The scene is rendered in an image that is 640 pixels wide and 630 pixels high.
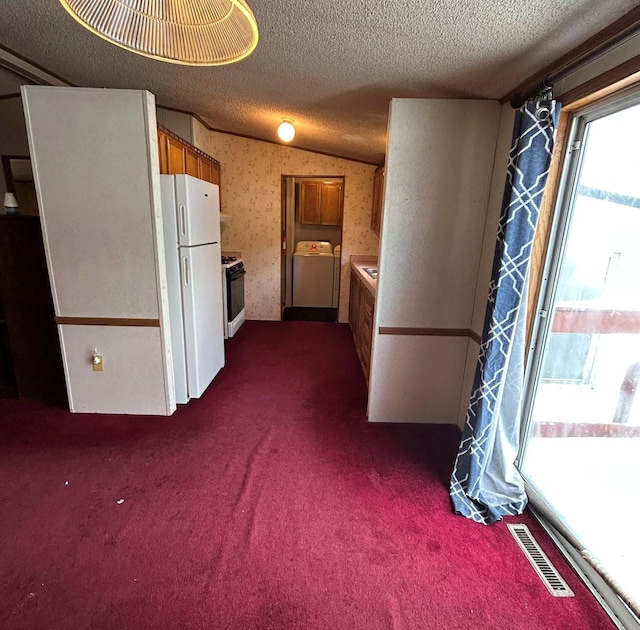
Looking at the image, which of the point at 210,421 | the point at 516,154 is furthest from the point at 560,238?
the point at 210,421

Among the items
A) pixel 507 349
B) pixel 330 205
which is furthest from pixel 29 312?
pixel 330 205

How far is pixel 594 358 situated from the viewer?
169 cm

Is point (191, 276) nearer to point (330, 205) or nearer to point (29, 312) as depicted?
point (29, 312)

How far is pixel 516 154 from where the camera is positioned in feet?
5.08

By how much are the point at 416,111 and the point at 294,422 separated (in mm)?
2110

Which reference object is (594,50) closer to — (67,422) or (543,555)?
(543,555)

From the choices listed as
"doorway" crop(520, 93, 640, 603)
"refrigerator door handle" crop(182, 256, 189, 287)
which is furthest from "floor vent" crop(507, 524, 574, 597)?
"refrigerator door handle" crop(182, 256, 189, 287)

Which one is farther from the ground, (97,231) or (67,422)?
(97,231)

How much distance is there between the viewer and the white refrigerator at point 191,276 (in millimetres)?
2377

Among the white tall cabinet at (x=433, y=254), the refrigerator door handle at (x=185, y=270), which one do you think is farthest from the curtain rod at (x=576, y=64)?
the refrigerator door handle at (x=185, y=270)

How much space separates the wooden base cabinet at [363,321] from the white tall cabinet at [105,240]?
156 centimetres

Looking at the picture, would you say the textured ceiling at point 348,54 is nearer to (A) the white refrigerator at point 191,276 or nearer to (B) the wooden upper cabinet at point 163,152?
(B) the wooden upper cabinet at point 163,152

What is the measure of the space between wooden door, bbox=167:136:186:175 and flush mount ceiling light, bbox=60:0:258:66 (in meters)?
2.19

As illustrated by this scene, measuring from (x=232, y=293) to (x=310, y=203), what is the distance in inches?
98.7
